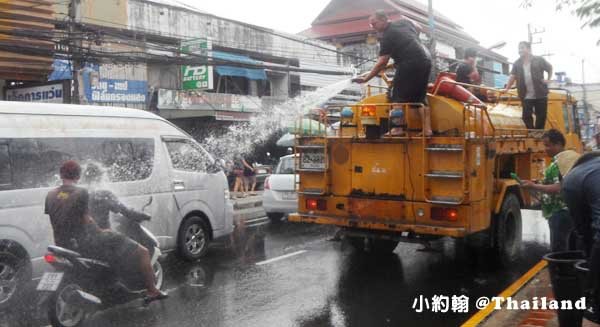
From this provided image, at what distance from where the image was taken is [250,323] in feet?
18.1

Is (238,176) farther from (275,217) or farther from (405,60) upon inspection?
(405,60)

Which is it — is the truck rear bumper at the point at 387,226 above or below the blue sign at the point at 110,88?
below

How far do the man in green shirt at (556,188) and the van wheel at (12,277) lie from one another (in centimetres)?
530

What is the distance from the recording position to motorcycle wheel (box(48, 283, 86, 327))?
16.7 feet

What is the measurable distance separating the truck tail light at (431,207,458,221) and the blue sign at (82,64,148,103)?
12.7 m

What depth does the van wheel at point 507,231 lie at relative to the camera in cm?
754

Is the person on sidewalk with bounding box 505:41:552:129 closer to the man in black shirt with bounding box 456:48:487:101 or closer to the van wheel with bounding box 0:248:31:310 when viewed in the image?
the man in black shirt with bounding box 456:48:487:101

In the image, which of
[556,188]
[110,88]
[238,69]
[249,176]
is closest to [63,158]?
[556,188]

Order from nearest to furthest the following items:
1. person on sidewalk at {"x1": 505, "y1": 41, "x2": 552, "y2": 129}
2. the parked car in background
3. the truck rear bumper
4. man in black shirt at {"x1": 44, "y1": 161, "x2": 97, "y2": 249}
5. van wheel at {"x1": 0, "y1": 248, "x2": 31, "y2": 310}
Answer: man in black shirt at {"x1": 44, "y1": 161, "x2": 97, "y2": 249}, van wheel at {"x1": 0, "y1": 248, "x2": 31, "y2": 310}, the truck rear bumper, person on sidewalk at {"x1": 505, "y1": 41, "x2": 552, "y2": 129}, the parked car in background

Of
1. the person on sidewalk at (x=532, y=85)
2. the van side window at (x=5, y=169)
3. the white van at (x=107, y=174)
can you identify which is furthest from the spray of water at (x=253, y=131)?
the van side window at (x=5, y=169)

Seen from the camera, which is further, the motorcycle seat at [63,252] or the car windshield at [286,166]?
the car windshield at [286,166]

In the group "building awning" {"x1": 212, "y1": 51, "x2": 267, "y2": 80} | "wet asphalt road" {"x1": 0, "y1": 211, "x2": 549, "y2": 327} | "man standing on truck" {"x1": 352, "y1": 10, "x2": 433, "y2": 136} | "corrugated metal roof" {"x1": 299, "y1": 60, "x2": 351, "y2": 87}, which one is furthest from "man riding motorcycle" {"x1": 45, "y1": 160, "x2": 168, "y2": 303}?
"corrugated metal roof" {"x1": 299, "y1": 60, "x2": 351, "y2": 87}

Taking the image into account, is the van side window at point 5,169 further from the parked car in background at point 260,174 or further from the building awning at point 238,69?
the building awning at point 238,69

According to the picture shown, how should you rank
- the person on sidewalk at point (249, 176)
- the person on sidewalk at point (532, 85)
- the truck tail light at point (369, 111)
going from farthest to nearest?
the person on sidewalk at point (249, 176) < the person on sidewalk at point (532, 85) < the truck tail light at point (369, 111)
